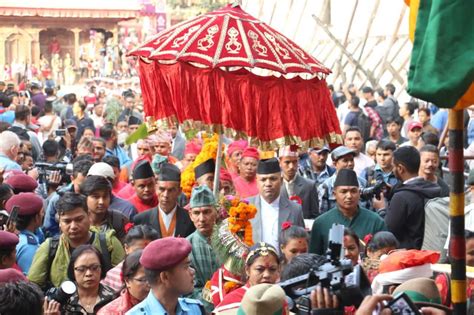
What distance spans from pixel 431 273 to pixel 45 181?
21.7 feet

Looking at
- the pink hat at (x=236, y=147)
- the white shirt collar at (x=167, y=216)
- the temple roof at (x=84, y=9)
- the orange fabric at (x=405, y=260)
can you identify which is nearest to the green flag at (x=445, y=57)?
the orange fabric at (x=405, y=260)

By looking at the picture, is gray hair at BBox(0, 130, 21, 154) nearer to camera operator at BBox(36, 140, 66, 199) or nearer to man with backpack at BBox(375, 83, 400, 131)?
camera operator at BBox(36, 140, 66, 199)

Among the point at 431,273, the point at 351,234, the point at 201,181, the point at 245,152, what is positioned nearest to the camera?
the point at 431,273

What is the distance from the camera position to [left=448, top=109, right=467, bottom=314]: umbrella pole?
16.1 feet

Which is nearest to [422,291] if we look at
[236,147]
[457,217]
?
[457,217]

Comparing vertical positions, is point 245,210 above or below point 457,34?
below

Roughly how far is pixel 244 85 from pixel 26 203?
6.11 feet

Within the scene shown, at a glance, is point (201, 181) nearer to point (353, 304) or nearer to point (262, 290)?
point (262, 290)

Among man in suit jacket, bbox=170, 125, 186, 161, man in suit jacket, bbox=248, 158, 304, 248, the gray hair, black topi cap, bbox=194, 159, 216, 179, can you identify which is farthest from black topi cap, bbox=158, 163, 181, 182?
man in suit jacket, bbox=170, 125, 186, 161

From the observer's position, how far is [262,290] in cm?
538

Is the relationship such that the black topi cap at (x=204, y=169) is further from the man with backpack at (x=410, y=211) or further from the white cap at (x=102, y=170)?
the man with backpack at (x=410, y=211)

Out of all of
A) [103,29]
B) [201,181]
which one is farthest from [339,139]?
[103,29]

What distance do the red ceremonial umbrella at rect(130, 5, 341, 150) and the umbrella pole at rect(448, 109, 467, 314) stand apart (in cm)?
406

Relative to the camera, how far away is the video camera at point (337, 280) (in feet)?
14.8
